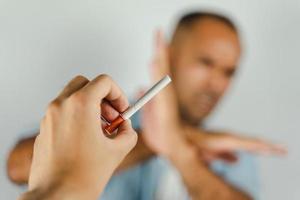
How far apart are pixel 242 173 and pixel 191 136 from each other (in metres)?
0.10

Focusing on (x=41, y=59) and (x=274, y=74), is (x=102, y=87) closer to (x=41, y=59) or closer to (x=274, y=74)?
(x=41, y=59)

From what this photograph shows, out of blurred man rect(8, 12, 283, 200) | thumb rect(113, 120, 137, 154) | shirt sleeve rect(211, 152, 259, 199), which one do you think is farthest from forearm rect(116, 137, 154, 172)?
thumb rect(113, 120, 137, 154)

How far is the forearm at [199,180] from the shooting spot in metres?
0.83

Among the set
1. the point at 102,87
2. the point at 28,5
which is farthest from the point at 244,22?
the point at 102,87

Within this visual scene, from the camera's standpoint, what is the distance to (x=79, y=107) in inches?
15.8

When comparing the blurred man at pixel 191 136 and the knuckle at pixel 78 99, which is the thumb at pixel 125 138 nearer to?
the knuckle at pixel 78 99

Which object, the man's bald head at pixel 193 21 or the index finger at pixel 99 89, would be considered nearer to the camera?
the index finger at pixel 99 89

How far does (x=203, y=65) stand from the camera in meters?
0.86

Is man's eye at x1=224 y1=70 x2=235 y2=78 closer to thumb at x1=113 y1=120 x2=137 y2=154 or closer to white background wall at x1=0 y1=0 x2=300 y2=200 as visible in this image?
white background wall at x1=0 y1=0 x2=300 y2=200

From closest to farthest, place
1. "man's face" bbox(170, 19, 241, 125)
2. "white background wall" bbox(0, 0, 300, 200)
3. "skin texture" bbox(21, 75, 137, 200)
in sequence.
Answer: "skin texture" bbox(21, 75, 137, 200) < "white background wall" bbox(0, 0, 300, 200) < "man's face" bbox(170, 19, 241, 125)

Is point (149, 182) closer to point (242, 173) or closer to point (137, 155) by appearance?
point (137, 155)

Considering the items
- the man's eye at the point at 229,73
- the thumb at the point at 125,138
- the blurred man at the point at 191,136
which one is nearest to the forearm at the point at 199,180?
the blurred man at the point at 191,136

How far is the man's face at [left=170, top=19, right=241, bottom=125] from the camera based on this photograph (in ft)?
2.78

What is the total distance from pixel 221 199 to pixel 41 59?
33cm
